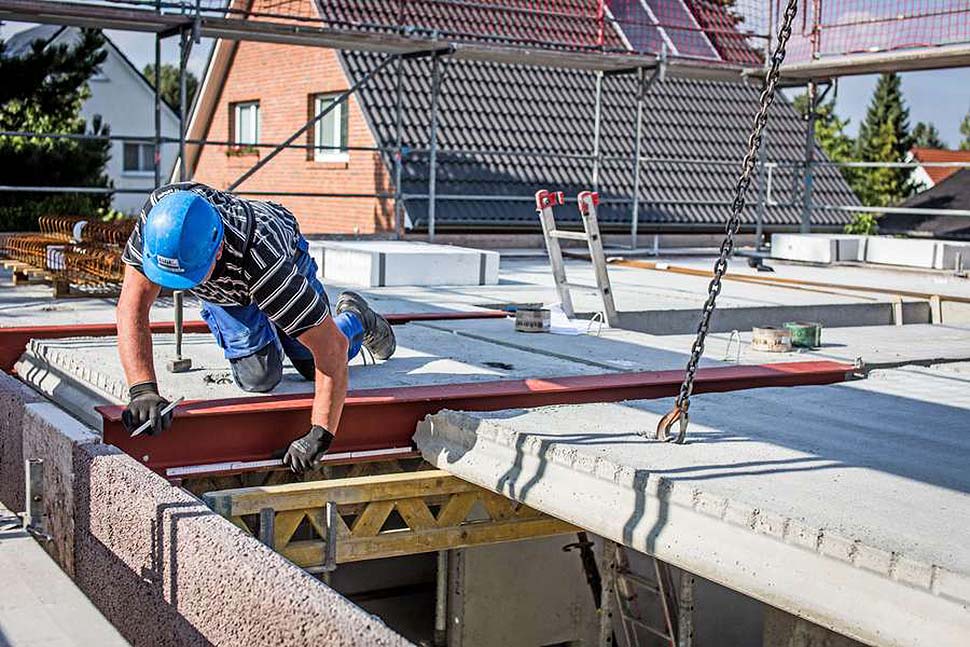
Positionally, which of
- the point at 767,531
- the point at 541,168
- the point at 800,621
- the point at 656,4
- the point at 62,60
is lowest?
the point at 800,621

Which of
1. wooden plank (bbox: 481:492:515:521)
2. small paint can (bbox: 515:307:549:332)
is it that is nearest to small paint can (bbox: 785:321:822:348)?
small paint can (bbox: 515:307:549:332)

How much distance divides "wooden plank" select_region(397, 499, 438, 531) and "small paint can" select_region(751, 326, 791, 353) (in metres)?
2.83

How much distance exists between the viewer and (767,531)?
13.6 ft

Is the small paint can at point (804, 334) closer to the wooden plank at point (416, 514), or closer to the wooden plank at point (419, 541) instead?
the wooden plank at point (419, 541)

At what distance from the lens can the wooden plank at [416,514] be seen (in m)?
5.84

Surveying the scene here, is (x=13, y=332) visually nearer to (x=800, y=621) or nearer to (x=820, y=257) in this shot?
(x=800, y=621)

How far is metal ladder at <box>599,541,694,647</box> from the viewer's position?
646 cm

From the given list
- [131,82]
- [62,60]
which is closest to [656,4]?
[62,60]

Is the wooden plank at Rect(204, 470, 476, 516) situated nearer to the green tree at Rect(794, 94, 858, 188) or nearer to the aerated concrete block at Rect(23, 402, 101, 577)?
the aerated concrete block at Rect(23, 402, 101, 577)

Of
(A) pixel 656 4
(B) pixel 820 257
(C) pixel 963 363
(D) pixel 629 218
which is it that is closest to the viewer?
(C) pixel 963 363

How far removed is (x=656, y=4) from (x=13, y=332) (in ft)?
53.7

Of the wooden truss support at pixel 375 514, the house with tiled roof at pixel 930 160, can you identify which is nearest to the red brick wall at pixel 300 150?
the wooden truss support at pixel 375 514

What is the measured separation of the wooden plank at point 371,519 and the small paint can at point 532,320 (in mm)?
2537

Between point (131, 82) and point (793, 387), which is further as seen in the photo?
point (131, 82)
